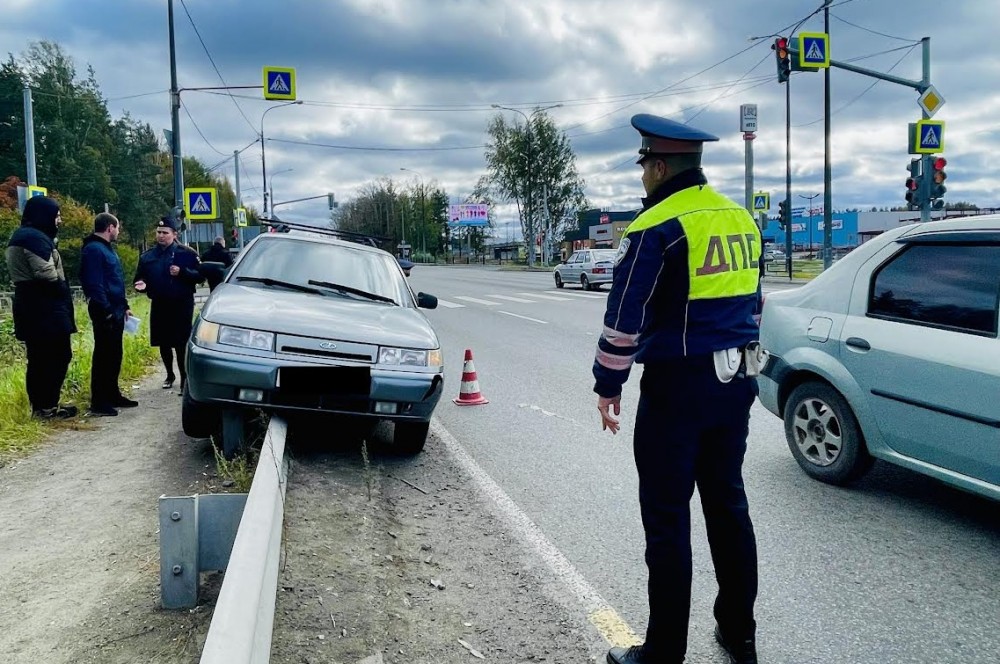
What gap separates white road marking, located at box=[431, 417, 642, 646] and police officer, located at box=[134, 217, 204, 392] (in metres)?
3.53

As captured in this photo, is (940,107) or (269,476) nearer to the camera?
(269,476)

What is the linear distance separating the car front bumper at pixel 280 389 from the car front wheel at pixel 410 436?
1.11 feet

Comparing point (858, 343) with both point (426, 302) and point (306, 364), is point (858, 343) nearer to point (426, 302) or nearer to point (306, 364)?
point (306, 364)

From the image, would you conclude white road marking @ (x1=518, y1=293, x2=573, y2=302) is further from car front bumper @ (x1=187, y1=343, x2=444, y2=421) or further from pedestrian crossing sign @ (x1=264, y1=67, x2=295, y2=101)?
car front bumper @ (x1=187, y1=343, x2=444, y2=421)

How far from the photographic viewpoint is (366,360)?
5.10 metres

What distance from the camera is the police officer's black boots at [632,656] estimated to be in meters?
A: 2.80

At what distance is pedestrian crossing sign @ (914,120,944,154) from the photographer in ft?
53.3

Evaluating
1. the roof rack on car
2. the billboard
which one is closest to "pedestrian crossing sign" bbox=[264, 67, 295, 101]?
the roof rack on car

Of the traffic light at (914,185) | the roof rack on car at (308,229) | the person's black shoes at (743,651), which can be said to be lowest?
the person's black shoes at (743,651)

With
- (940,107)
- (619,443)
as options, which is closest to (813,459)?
(619,443)

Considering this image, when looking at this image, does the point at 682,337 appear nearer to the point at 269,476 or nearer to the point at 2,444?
the point at 269,476

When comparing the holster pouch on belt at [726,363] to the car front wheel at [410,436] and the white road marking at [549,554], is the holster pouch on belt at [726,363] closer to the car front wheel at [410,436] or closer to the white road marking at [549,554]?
the white road marking at [549,554]

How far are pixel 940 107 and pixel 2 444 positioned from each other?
17597 mm

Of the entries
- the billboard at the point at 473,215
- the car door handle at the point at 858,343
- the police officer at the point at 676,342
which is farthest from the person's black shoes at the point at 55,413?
the billboard at the point at 473,215
